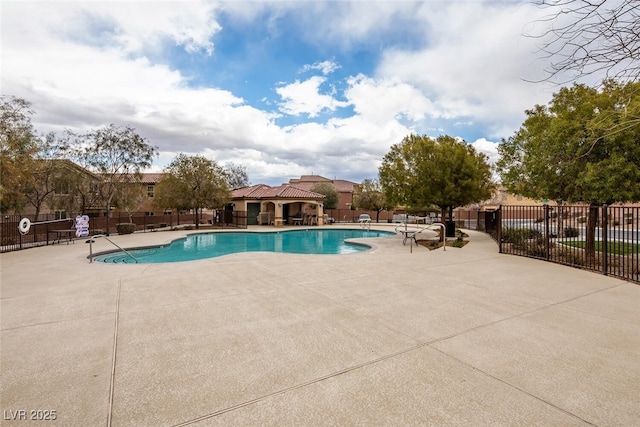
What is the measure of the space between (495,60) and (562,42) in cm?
103

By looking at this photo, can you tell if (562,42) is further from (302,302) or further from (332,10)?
(332,10)

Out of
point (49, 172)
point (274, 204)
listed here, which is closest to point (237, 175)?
point (274, 204)

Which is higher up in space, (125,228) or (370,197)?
(370,197)

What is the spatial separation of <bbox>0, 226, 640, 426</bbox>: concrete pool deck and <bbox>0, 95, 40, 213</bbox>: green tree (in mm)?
6926

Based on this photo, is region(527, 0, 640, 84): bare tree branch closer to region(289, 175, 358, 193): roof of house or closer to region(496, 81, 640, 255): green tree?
region(496, 81, 640, 255): green tree

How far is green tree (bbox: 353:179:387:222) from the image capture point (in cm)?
3531

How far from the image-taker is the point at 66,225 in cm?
1769

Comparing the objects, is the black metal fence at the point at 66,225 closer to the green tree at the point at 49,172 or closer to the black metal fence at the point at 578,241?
the green tree at the point at 49,172

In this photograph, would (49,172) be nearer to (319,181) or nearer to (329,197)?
(329,197)

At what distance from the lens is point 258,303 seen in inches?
204

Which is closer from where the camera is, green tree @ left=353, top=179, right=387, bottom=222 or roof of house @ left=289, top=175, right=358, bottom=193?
green tree @ left=353, top=179, right=387, bottom=222

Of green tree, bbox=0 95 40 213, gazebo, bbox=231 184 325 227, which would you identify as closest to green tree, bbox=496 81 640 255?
green tree, bbox=0 95 40 213

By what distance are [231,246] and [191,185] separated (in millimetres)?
9273

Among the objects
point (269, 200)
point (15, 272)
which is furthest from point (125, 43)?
point (269, 200)
